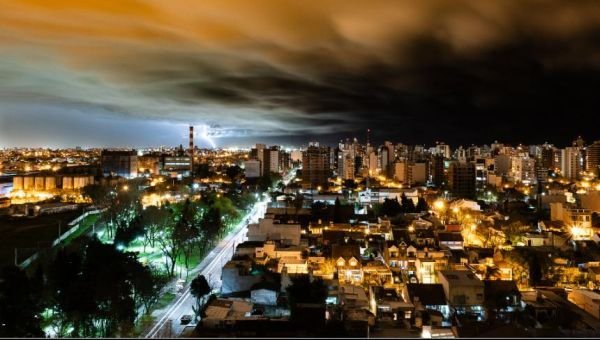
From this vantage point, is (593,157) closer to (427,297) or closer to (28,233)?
(427,297)

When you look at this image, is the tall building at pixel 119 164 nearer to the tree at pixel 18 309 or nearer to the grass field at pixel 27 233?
the grass field at pixel 27 233

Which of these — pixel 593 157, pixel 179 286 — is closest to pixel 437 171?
pixel 593 157

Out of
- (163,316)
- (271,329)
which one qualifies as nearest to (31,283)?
(163,316)

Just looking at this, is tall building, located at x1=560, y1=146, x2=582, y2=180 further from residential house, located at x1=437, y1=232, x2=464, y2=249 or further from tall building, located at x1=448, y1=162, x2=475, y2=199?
residential house, located at x1=437, y1=232, x2=464, y2=249

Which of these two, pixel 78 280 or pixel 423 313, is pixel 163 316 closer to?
pixel 78 280

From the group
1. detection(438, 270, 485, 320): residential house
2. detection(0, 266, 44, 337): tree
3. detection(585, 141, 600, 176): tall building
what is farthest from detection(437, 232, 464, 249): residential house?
detection(585, 141, 600, 176): tall building

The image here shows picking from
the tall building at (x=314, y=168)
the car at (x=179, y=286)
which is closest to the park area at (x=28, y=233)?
the car at (x=179, y=286)
